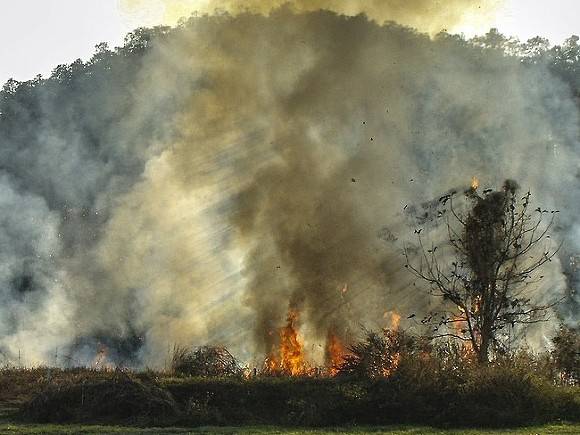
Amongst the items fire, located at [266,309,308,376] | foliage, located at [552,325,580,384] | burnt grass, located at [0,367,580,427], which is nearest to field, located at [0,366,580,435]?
burnt grass, located at [0,367,580,427]

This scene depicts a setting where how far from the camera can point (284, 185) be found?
104 ft

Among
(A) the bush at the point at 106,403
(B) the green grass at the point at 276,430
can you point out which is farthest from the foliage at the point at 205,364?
(B) the green grass at the point at 276,430

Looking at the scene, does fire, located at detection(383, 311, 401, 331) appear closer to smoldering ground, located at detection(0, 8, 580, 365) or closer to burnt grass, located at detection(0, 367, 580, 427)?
smoldering ground, located at detection(0, 8, 580, 365)

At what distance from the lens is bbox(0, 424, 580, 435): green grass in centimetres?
1669

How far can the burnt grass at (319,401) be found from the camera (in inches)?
723

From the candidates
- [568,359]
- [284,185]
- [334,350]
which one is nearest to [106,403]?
[334,350]

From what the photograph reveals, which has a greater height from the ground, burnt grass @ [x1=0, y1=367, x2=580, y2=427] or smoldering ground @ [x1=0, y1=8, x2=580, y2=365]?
smoldering ground @ [x1=0, y1=8, x2=580, y2=365]

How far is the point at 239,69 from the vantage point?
32969 mm

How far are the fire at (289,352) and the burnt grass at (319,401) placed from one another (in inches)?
221

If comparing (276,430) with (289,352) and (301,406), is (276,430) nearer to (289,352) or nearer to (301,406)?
(301,406)

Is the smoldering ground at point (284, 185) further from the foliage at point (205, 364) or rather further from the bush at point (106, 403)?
the bush at point (106, 403)

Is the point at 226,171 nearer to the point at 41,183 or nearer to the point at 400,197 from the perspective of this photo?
the point at 400,197

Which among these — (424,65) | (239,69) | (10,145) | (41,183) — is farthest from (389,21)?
(10,145)

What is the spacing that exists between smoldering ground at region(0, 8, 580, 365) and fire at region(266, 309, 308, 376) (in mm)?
782
